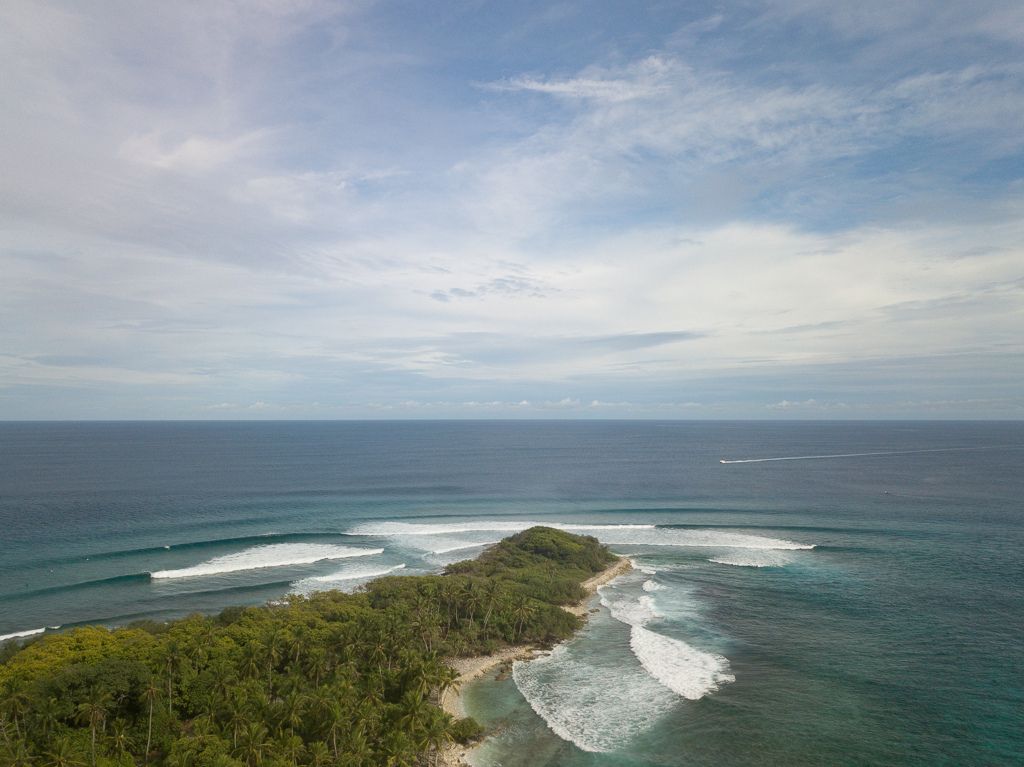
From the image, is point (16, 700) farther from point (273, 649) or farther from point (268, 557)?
point (268, 557)

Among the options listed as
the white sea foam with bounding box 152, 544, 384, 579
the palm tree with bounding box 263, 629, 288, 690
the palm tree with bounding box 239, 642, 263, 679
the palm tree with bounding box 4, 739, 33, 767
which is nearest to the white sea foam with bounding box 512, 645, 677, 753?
the palm tree with bounding box 263, 629, 288, 690

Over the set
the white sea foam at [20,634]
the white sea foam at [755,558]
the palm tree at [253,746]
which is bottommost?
the white sea foam at [755,558]

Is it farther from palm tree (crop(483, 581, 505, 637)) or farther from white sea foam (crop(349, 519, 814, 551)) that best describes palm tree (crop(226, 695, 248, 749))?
white sea foam (crop(349, 519, 814, 551))

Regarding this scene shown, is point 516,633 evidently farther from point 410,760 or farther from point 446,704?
point 410,760

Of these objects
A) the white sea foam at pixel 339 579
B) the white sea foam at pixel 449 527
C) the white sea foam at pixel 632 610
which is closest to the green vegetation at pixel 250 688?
the white sea foam at pixel 632 610

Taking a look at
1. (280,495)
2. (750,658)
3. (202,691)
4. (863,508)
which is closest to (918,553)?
(863,508)

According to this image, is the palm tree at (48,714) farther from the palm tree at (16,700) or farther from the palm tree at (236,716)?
the palm tree at (236,716)
